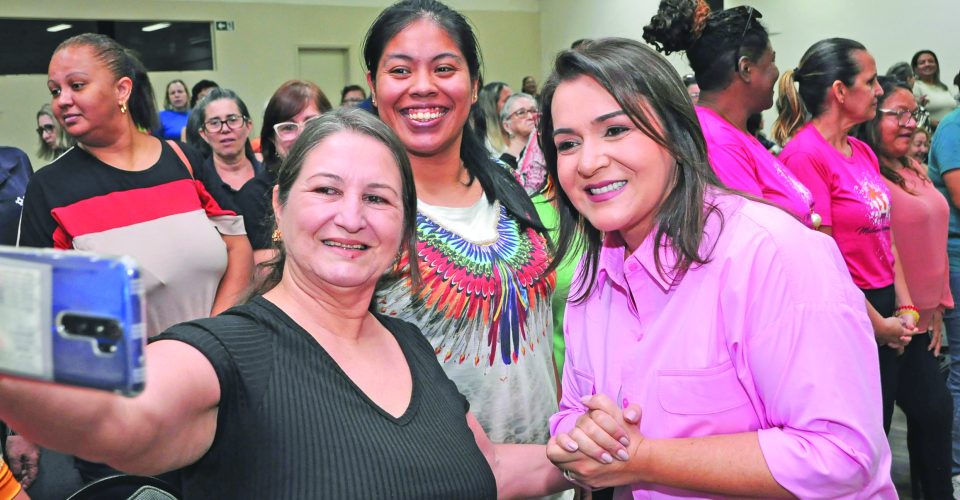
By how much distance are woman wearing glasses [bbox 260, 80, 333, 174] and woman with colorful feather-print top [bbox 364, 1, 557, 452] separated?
150 cm

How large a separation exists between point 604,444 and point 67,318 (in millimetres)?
882

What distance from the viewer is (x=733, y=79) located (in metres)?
2.63

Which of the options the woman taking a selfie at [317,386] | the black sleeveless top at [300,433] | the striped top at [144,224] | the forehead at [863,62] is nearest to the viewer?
the woman taking a selfie at [317,386]

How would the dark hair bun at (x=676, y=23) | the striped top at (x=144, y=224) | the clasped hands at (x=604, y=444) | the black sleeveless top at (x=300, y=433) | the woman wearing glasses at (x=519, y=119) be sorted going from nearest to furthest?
the black sleeveless top at (x=300, y=433) < the clasped hands at (x=604, y=444) < the striped top at (x=144, y=224) < the dark hair bun at (x=676, y=23) < the woman wearing glasses at (x=519, y=119)

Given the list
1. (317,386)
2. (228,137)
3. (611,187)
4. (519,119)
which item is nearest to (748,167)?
(611,187)

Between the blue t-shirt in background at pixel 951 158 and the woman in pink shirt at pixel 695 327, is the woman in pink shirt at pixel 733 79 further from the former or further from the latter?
the blue t-shirt in background at pixel 951 158

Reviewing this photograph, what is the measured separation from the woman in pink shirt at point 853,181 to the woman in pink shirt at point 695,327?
5.64ft

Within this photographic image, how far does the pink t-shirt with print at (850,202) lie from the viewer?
9.66 ft

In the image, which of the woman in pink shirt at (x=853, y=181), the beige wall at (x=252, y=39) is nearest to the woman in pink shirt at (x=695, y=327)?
the woman in pink shirt at (x=853, y=181)

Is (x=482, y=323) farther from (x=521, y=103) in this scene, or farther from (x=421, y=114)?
(x=521, y=103)

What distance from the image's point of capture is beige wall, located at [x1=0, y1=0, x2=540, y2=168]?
30.0 feet

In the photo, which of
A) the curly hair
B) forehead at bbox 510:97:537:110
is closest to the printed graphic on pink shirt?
the curly hair

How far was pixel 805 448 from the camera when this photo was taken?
1.21 meters

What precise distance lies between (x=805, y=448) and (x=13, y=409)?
101cm
